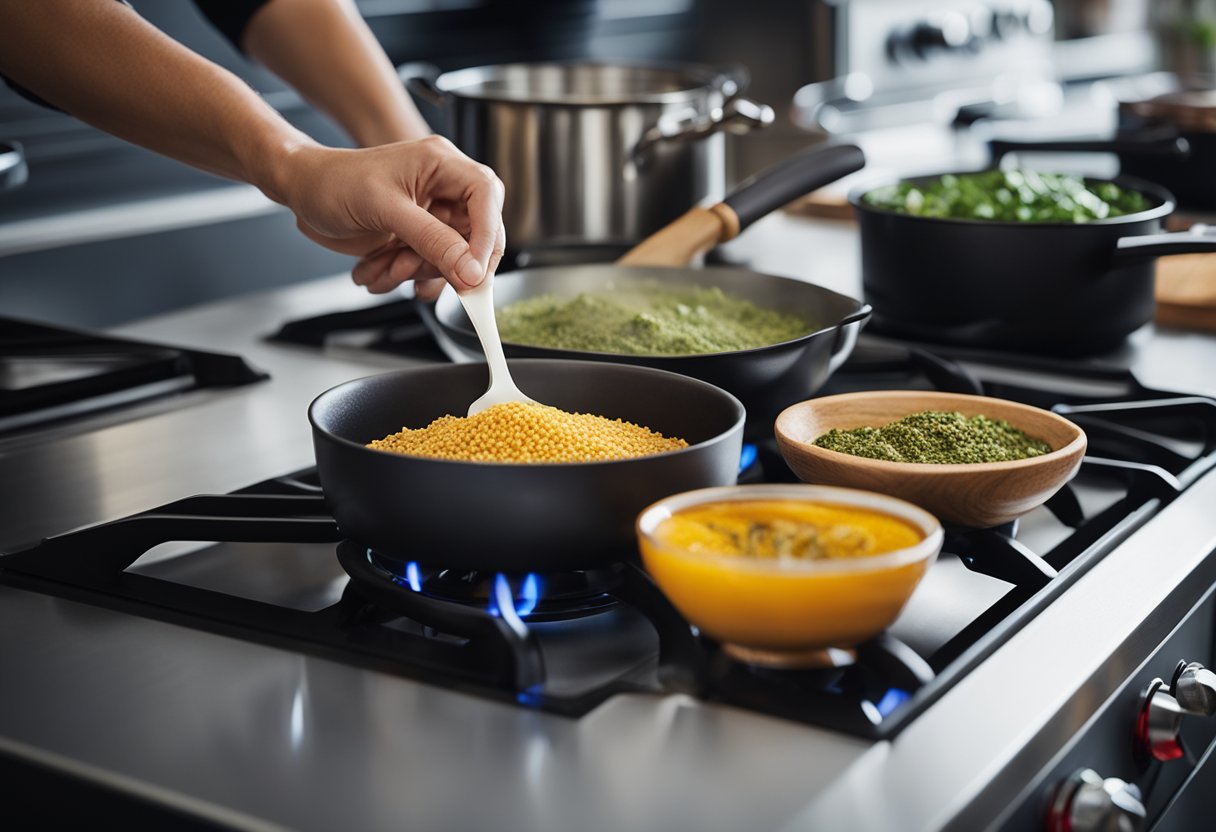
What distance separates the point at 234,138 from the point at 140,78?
0.25ft

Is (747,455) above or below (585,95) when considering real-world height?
below

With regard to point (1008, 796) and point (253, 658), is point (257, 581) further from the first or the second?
point (1008, 796)

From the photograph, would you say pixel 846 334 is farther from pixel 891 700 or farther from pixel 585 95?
pixel 585 95

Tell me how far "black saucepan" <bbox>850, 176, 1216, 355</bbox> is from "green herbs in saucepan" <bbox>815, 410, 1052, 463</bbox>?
351 mm

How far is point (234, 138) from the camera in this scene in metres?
0.91

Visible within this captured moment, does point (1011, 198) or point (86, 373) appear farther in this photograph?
point (1011, 198)

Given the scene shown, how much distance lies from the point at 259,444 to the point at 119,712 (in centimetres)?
39

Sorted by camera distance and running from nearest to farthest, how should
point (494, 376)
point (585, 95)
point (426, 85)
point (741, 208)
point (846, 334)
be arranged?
point (494, 376), point (846, 334), point (741, 208), point (426, 85), point (585, 95)

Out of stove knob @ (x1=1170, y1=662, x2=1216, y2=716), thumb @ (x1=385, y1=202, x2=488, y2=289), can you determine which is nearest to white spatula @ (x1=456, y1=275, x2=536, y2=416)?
thumb @ (x1=385, y1=202, x2=488, y2=289)

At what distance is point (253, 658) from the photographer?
2.03 ft

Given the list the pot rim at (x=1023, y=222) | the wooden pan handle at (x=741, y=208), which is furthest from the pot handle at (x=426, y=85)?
the pot rim at (x=1023, y=222)

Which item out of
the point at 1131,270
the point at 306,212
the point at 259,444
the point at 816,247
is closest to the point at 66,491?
the point at 259,444

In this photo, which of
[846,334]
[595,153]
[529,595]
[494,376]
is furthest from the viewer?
[595,153]

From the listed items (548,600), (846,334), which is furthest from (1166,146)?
(548,600)
